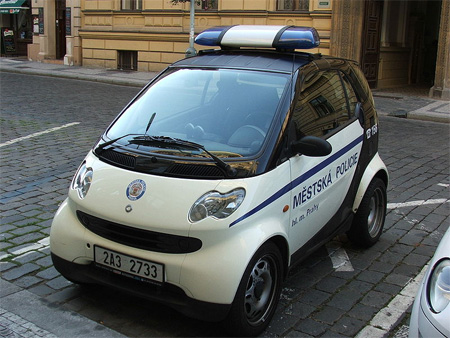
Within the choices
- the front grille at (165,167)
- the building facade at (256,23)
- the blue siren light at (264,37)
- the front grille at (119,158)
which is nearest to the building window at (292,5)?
A: the building facade at (256,23)

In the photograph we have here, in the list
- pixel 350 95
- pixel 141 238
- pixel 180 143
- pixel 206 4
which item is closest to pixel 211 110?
pixel 180 143

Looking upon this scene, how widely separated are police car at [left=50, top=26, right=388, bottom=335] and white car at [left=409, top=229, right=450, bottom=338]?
96 cm

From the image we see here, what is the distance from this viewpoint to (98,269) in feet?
11.8

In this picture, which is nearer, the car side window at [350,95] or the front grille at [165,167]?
the front grille at [165,167]

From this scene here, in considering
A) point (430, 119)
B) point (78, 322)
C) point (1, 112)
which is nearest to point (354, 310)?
point (78, 322)

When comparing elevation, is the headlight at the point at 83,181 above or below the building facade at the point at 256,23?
below

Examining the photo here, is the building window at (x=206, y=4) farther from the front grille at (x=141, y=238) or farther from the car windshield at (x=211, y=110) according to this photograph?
the front grille at (x=141, y=238)

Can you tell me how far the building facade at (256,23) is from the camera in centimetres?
1728

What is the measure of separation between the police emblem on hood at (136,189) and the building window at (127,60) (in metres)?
19.4

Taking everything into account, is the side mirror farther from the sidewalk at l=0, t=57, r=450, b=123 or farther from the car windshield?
the sidewalk at l=0, t=57, r=450, b=123

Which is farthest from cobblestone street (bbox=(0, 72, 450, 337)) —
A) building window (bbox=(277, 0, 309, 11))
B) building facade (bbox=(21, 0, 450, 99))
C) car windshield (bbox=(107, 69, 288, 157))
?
building window (bbox=(277, 0, 309, 11))

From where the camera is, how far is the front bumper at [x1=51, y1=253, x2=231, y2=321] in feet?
10.7

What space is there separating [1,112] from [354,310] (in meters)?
9.44

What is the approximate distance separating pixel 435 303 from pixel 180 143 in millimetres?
1848
